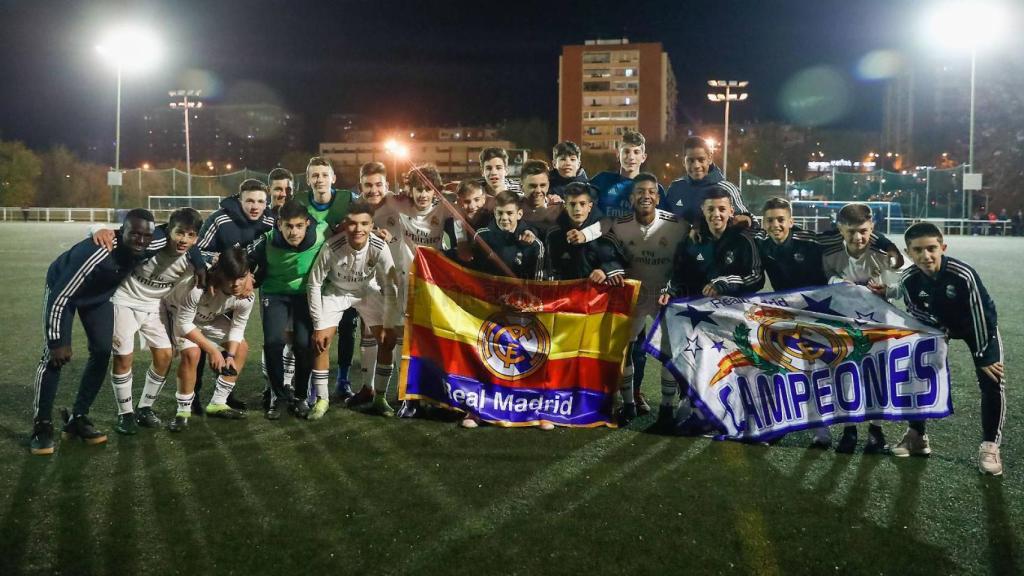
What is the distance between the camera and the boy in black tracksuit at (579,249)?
18.7ft

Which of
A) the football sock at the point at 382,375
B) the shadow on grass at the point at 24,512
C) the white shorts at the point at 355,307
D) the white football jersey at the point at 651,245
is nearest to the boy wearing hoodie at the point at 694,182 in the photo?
the white football jersey at the point at 651,245

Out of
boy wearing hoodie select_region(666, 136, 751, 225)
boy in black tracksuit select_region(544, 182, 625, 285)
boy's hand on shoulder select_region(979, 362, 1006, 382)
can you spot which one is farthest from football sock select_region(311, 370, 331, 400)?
boy's hand on shoulder select_region(979, 362, 1006, 382)

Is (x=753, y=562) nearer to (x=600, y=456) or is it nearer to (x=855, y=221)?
(x=600, y=456)

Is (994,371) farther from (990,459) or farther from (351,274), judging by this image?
(351,274)

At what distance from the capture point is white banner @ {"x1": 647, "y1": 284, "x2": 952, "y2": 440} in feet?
16.1

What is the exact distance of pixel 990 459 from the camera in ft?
15.1

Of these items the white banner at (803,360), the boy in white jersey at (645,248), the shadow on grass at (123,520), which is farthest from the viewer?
the boy in white jersey at (645,248)

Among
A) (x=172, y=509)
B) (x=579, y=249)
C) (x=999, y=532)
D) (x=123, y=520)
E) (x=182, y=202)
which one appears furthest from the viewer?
(x=182, y=202)

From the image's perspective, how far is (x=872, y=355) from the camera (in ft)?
16.4

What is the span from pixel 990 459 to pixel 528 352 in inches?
119

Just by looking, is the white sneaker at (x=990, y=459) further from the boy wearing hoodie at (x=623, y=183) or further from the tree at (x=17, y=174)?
the tree at (x=17, y=174)

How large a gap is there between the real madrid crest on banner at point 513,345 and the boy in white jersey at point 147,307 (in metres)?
2.19

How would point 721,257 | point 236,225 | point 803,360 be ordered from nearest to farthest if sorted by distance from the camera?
point 803,360, point 721,257, point 236,225

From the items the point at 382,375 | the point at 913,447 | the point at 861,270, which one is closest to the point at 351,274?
the point at 382,375
